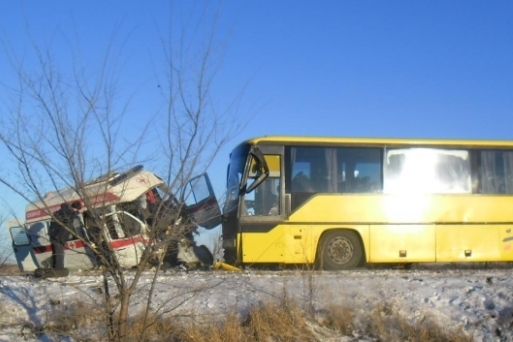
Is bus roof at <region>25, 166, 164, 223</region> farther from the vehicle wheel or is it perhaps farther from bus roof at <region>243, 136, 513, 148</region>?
the vehicle wheel

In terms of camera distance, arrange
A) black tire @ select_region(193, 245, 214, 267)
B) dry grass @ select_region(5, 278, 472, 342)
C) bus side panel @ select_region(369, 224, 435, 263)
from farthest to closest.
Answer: black tire @ select_region(193, 245, 214, 267) < bus side panel @ select_region(369, 224, 435, 263) < dry grass @ select_region(5, 278, 472, 342)

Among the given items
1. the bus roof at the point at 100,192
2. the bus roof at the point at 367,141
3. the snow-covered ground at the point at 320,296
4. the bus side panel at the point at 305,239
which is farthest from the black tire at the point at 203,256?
the bus roof at the point at 100,192

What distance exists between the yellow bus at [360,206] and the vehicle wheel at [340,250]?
21mm

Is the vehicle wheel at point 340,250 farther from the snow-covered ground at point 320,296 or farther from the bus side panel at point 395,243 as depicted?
the snow-covered ground at point 320,296

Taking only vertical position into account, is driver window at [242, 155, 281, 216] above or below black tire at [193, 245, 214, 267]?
above

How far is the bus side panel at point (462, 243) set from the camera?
16188mm

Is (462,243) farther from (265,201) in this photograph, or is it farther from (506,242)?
(265,201)

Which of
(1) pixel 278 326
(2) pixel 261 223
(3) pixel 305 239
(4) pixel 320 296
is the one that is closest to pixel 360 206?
(3) pixel 305 239

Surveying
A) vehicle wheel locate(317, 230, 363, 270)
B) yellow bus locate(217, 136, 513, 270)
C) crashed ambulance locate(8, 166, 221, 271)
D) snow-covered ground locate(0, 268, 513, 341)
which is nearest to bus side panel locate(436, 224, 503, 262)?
yellow bus locate(217, 136, 513, 270)

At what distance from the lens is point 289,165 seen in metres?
16.1

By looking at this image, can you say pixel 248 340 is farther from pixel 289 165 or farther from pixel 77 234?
pixel 289 165

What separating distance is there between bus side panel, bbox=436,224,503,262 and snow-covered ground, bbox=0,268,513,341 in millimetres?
3700

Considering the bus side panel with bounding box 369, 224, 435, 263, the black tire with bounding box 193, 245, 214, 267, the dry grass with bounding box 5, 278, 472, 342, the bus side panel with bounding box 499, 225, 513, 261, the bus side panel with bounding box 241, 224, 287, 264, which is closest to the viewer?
the dry grass with bounding box 5, 278, 472, 342

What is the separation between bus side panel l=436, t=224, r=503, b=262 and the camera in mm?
16188
